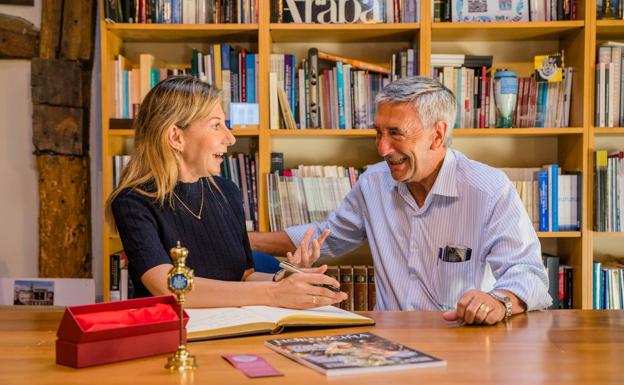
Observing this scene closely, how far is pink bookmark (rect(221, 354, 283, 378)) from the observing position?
125 centimetres

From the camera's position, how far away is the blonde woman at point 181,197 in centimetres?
187

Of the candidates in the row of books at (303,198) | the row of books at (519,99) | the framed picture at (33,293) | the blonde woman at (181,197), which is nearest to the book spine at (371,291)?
the row of books at (303,198)

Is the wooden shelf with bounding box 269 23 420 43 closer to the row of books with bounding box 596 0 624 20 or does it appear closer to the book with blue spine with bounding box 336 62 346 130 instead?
the book with blue spine with bounding box 336 62 346 130

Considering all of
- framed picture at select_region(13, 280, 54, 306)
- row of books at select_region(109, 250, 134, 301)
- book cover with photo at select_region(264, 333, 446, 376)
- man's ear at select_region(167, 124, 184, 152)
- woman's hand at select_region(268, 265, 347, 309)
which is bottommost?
framed picture at select_region(13, 280, 54, 306)

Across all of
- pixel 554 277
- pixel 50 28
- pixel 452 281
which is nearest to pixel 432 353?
pixel 452 281

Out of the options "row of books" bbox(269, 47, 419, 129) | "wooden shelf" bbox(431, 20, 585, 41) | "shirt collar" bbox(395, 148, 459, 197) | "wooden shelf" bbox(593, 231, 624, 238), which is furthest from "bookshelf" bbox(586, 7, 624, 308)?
"shirt collar" bbox(395, 148, 459, 197)

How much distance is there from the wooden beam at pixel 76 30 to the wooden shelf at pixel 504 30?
1564 mm

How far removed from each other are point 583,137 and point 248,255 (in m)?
1.63

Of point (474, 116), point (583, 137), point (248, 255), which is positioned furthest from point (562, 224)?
point (248, 255)

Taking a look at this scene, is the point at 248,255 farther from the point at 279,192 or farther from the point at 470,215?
the point at 279,192

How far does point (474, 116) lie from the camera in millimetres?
3223

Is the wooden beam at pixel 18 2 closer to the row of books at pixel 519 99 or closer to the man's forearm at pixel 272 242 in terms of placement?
the man's forearm at pixel 272 242

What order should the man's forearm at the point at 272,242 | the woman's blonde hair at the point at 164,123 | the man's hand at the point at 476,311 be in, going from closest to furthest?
the man's hand at the point at 476,311, the woman's blonde hair at the point at 164,123, the man's forearm at the point at 272,242

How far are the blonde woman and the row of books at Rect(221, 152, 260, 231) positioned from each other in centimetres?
91
